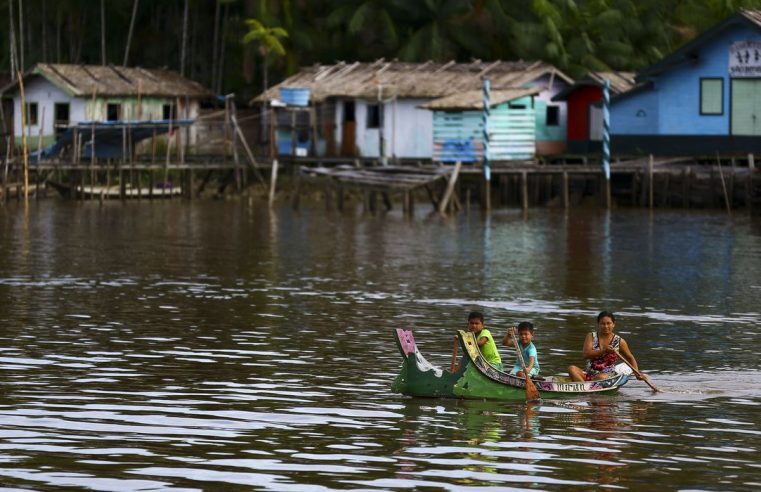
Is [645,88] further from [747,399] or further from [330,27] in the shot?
[747,399]

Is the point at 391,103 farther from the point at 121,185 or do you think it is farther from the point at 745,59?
the point at 745,59

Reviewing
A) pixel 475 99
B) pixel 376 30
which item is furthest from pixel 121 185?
pixel 475 99

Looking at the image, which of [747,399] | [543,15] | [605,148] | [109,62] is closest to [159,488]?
[747,399]

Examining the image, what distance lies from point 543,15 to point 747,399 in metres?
44.1

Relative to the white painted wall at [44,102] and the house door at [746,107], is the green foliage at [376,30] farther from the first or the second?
the house door at [746,107]

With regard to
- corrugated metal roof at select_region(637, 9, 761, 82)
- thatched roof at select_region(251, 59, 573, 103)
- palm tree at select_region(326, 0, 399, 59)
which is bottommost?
thatched roof at select_region(251, 59, 573, 103)

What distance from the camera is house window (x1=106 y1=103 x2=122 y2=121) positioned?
65.3 metres

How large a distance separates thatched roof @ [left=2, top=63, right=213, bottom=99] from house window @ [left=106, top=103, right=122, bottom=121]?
134 cm

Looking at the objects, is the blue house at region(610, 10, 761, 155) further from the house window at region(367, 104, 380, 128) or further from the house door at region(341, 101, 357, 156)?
the house door at region(341, 101, 357, 156)

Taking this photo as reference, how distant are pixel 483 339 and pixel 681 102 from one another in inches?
1537

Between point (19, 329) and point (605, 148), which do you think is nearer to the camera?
point (19, 329)

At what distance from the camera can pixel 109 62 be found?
2847 inches

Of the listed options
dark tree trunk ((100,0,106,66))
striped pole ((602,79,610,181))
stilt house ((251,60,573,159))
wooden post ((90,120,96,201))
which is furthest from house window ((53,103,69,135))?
striped pole ((602,79,610,181))

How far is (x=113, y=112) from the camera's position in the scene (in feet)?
216
